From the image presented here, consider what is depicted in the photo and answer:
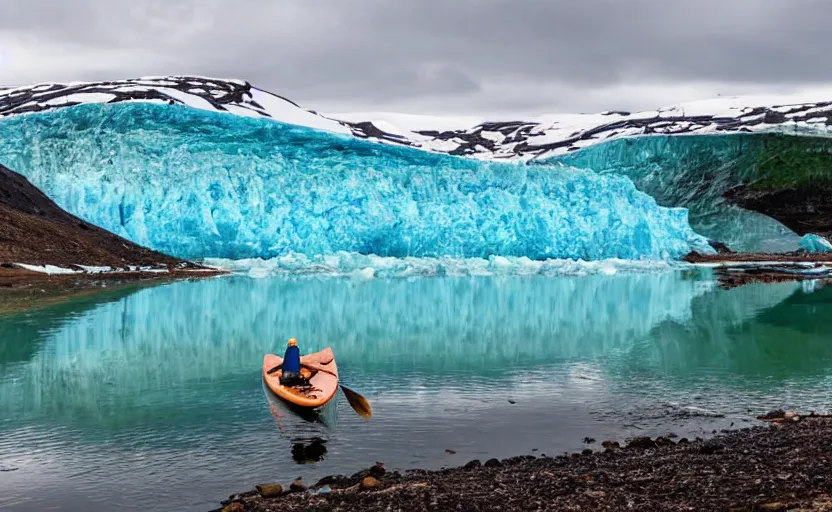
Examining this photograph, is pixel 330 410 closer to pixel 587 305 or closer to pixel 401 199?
pixel 587 305

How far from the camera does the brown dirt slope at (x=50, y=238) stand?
33719 millimetres

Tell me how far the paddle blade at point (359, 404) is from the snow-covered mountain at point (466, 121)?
1484 inches

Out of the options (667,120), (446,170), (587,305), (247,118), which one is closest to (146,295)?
(587,305)

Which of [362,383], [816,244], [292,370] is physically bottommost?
[362,383]

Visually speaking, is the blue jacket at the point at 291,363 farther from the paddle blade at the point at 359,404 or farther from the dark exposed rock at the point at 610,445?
the dark exposed rock at the point at 610,445

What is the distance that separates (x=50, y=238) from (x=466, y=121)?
6462 centimetres

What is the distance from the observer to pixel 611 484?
7266 mm

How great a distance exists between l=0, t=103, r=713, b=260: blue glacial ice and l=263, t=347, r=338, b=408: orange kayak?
98.1 feet

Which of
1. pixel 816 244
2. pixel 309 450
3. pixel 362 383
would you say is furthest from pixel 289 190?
pixel 309 450

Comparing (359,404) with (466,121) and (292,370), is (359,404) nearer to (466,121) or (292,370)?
(292,370)

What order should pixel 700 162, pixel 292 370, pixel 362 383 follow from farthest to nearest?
pixel 700 162
pixel 362 383
pixel 292 370

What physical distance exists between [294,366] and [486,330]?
9.56m

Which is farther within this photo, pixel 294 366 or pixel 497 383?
pixel 497 383

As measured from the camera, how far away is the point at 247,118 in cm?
4347
